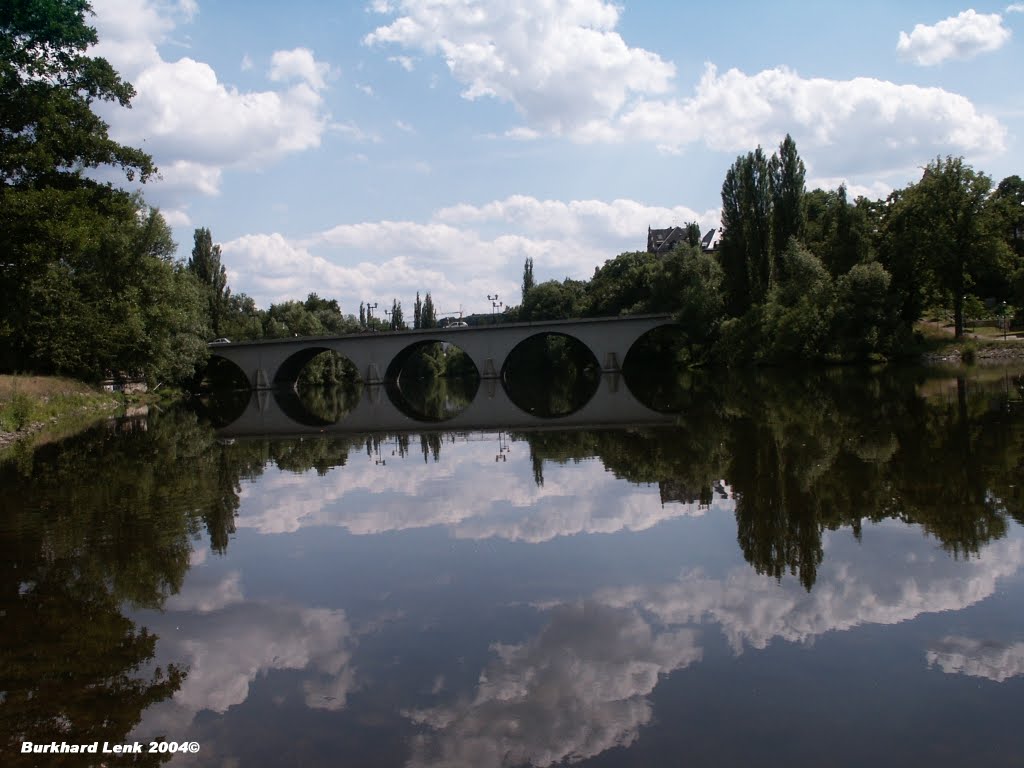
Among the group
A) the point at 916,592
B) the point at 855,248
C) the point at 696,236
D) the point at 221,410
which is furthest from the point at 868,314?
the point at 916,592

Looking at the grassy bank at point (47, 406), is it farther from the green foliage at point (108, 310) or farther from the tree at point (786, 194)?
the tree at point (786, 194)

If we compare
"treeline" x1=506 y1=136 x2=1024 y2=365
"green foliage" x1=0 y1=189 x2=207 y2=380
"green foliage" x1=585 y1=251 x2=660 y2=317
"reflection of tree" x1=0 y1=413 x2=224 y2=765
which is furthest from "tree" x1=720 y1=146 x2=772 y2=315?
"reflection of tree" x1=0 y1=413 x2=224 y2=765

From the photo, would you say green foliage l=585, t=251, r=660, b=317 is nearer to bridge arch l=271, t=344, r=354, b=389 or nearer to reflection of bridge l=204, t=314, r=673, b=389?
reflection of bridge l=204, t=314, r=673, b=389

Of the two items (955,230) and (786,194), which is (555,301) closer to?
(786,194)

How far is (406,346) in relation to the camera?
6750 centimetres

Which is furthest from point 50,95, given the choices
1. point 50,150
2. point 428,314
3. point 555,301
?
point 428,314

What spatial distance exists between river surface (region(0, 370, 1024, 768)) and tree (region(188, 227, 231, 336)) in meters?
59.7

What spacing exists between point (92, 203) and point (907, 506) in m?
22.7

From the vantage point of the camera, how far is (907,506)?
909cm

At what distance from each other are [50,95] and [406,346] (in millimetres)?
46245

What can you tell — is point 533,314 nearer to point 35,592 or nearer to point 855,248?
point 855,248

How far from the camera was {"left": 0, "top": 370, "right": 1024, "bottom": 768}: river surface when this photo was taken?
4.50 m

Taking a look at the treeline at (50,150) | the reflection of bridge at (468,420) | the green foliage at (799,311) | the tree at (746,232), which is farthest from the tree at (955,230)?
the treeline at (50,150)

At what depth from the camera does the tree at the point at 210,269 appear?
230 ft
